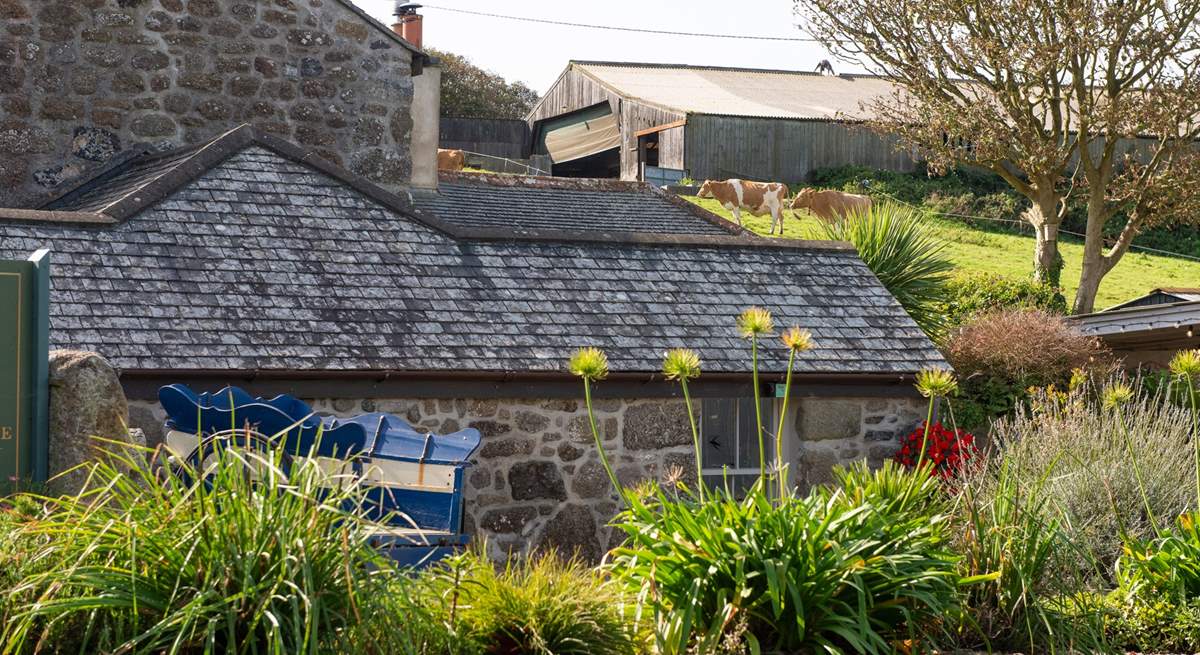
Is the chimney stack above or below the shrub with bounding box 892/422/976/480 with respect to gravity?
above

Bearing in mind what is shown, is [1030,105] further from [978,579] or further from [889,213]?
[978,579]

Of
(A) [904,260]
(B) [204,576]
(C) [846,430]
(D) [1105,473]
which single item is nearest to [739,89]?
(A) [904,260]

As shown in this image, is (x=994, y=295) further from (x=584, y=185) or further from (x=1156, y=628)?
(x=1156, y=628)

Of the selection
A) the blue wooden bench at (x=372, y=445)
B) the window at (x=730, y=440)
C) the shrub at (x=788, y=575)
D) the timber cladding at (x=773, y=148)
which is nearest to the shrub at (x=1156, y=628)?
the shrub at (x=788, y=575)

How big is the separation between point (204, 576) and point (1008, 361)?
11.1m

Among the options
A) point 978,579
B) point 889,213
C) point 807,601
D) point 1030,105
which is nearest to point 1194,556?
point 978,579

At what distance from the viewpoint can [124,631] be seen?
459cm

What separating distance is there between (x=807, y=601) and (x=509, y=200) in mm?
14791

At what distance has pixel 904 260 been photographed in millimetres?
16719

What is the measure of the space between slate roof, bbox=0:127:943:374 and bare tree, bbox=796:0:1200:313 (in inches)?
464

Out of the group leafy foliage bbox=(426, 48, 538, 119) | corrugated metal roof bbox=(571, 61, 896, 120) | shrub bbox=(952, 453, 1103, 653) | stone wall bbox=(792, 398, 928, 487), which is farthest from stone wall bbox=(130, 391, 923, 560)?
leafy foliage bbox=(426, 48, 538, 119)

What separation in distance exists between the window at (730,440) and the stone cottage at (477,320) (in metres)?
0.02

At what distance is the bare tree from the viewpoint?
22.9 meters

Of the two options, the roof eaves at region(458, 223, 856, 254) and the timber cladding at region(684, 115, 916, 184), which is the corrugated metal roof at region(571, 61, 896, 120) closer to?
the timber cladding at region(684, 115, 916, 184)
